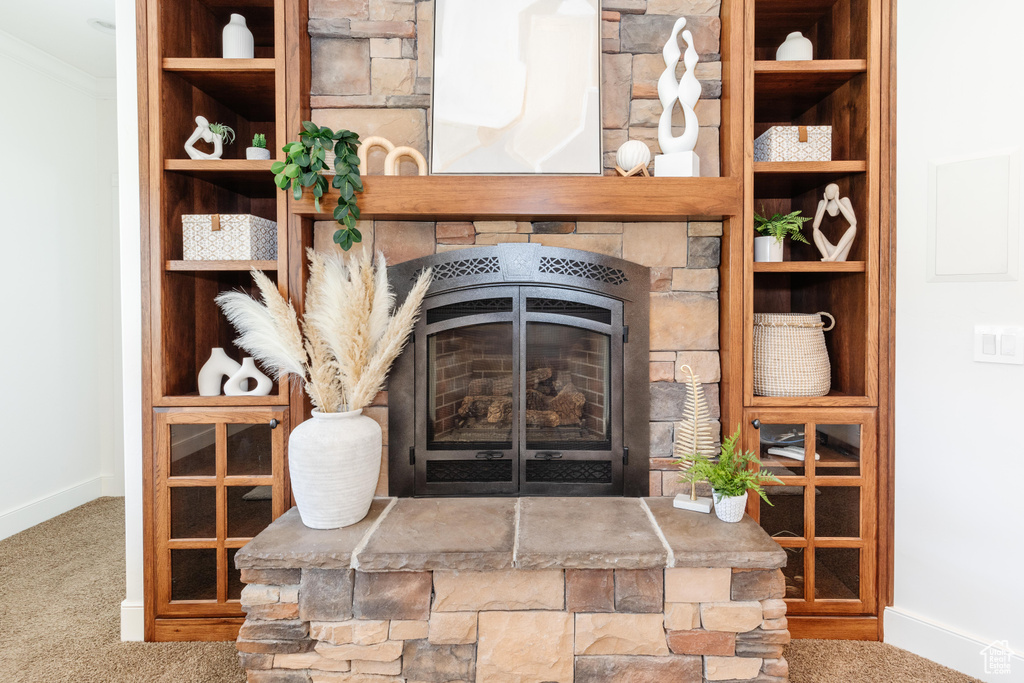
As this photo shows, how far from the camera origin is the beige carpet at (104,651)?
1639 millimetres

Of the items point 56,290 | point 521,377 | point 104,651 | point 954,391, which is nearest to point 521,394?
point 521,377

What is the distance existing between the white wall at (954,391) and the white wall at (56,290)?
4.25m

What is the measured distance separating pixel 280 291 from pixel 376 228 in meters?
0.43

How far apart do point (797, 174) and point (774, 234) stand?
25 centimetres

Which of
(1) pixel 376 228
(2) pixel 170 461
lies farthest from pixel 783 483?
(2) pixel 170 461

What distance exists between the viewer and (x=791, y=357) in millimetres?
1839

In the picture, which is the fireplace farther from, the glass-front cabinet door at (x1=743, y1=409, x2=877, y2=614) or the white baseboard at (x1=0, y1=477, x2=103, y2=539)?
the white baseboard at (x1=0, y1=477, x2=103, y2=539)

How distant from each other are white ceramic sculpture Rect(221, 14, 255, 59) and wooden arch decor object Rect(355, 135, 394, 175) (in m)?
0.59

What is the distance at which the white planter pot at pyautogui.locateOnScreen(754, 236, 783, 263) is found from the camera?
1852 millimetres

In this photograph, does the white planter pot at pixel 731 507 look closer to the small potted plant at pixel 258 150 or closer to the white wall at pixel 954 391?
the white wall at pixel 954 391

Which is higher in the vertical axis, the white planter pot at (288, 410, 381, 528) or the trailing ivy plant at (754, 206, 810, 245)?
the trailing ivy plant at (754, 206, 810, 245)

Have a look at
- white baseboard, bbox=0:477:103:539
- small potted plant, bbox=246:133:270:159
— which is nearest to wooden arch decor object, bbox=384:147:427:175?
small potted plant, bbox=246:133:270:159

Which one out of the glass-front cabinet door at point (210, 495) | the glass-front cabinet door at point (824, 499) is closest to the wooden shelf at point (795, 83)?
the glass-front cabinet door at point (824, 499)

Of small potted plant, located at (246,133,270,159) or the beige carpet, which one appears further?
small potted plant, located at (246,133,270,159)
